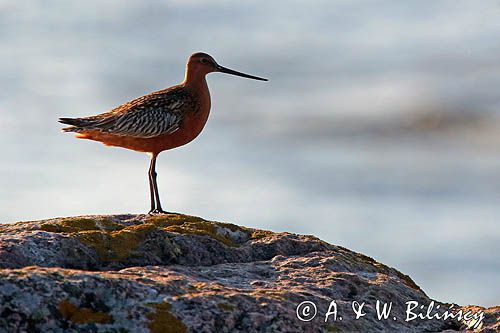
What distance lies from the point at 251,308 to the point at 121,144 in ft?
29.7

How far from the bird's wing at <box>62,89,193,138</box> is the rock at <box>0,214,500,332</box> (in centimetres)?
587

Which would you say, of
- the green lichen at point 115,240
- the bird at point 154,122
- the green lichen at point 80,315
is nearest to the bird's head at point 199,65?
the bird at point 154,122

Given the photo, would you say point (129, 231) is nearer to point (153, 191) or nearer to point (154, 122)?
point (153, 191)

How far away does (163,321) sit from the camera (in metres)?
5.90

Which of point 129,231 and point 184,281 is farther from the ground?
point 129,231

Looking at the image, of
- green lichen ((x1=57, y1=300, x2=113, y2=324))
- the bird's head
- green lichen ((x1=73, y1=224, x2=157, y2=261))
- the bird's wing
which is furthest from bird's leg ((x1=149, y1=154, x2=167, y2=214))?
green lichen ((x1=57, y1=300, x2=113, y2=324))

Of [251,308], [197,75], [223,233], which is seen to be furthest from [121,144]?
[251,308]

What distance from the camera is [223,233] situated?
8.54 metres

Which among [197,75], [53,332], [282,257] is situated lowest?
[53,332]

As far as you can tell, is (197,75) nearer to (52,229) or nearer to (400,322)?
(52,229)

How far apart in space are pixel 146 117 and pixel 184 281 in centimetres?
850

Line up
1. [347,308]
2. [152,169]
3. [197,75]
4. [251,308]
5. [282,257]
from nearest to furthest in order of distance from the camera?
[251,308]
[347,308]
[282,257]
[152,169]
[197,75]

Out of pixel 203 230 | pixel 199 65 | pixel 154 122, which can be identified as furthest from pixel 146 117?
pixel 203 230

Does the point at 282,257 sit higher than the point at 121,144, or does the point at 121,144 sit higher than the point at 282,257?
the point at 121,144
